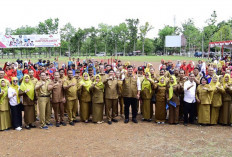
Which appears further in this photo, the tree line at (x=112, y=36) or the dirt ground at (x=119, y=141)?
the tree line at (x=112, y=36)

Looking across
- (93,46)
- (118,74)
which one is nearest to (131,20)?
(93,46)

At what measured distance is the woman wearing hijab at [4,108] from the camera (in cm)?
550

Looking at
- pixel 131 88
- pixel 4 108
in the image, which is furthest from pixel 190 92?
pixel 4 108

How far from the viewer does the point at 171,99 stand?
6047 mm

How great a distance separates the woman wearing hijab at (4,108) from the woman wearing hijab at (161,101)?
14.0 feet

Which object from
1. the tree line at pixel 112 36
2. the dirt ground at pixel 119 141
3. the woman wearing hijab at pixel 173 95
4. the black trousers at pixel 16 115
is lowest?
the dirt ground at pixel 119 141

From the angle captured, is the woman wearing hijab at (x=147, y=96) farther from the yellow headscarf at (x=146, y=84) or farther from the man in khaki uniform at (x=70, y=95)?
the man in khaki uniform at (x=70, y=95)

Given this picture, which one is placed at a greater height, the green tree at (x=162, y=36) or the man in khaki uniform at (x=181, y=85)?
the green tree at (x=162, y=36)

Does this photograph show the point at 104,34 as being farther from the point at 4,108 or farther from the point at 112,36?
the point at 4,108

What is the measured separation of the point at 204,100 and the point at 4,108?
5557mm

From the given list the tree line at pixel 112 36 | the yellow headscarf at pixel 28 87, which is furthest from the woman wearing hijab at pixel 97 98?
the tree line at pixel 112 36

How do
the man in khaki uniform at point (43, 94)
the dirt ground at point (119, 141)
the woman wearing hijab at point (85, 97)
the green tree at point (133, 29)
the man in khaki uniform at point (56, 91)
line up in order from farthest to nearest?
the green tree at point (133, 29)
the woman wearing hijab at point (85, 97)
the man in khaki uniform at point (56, 91)
the man in khaki uniform at point (43, 94)
the dirt ground at point (119, 141)

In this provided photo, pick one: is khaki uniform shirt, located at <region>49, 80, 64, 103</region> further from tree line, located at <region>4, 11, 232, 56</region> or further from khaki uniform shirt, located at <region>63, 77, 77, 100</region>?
tree line, located at <region>4, 11, 232, 56</region>

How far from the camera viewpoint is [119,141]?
503 centimetres
